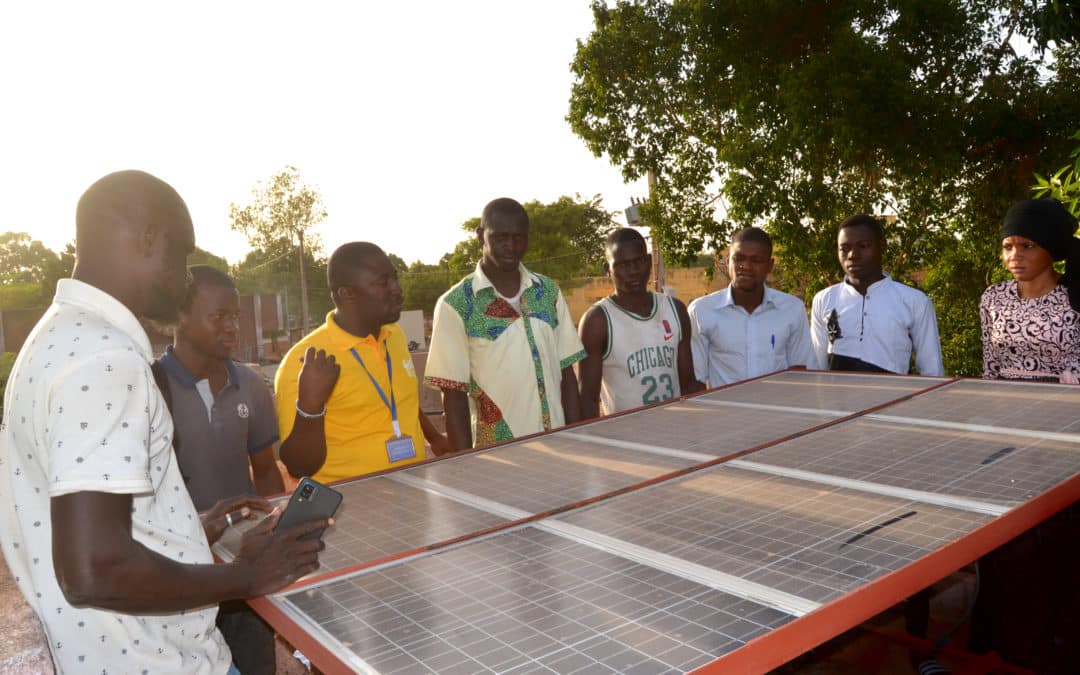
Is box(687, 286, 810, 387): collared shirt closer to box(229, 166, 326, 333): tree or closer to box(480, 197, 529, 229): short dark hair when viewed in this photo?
box(480, 197, 529, 229): short dark hair

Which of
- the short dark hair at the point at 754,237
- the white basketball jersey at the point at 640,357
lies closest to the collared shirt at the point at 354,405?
the white basketball jersey at the point at 640,357

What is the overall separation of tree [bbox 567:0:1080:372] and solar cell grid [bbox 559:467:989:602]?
8810 mm

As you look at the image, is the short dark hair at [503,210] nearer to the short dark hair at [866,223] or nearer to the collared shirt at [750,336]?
the collared shirt at [750,336]

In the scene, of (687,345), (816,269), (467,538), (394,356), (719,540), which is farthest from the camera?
(816,269)

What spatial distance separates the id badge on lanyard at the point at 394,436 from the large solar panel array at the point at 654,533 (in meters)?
0.48

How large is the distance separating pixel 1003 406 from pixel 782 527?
167 centimetres

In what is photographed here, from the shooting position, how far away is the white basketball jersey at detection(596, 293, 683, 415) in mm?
4234

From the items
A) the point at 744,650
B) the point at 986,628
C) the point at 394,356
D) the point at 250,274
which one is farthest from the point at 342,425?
the point at 250,274

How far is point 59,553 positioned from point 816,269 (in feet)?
36.0

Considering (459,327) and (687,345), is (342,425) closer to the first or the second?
(459,327)

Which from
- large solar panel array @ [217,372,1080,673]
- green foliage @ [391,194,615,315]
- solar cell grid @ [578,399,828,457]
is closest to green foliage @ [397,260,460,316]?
green foliage @ [391,194,615,315]

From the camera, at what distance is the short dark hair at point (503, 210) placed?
3.86 meters

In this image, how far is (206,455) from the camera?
3133mm

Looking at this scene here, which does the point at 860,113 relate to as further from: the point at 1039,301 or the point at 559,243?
the point at 559,243
